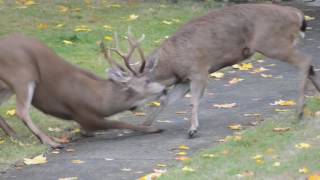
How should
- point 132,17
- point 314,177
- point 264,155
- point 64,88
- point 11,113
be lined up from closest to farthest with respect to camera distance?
point 314,177
point 264,155
point 64,88
point 11,113
point 132,17

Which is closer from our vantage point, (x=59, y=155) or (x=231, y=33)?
(x=59, y=155)

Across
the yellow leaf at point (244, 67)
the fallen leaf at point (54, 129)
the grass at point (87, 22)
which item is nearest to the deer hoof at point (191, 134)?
the fallen leaf at point (54, 129)

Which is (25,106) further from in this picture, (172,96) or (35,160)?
(172,96)

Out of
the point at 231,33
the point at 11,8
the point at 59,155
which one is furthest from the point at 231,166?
the point at 11,8

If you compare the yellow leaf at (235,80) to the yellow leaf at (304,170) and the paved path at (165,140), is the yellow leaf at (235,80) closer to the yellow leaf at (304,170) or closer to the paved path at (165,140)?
the paved path at (165,140)

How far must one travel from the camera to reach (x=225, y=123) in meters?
9.68

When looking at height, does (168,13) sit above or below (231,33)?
below

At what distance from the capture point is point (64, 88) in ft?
30.5

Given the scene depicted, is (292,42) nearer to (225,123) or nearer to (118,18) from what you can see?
(225,123)

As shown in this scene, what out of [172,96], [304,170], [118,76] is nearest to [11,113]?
[118,76]

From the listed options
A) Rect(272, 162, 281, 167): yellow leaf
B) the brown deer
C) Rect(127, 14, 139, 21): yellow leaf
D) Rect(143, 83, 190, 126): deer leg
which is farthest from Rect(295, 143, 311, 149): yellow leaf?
Rect(127, 14, 139, 21): yellow leaf

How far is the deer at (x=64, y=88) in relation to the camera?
29.8ft

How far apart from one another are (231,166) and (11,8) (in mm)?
11656

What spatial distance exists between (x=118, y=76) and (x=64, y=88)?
61 cm
